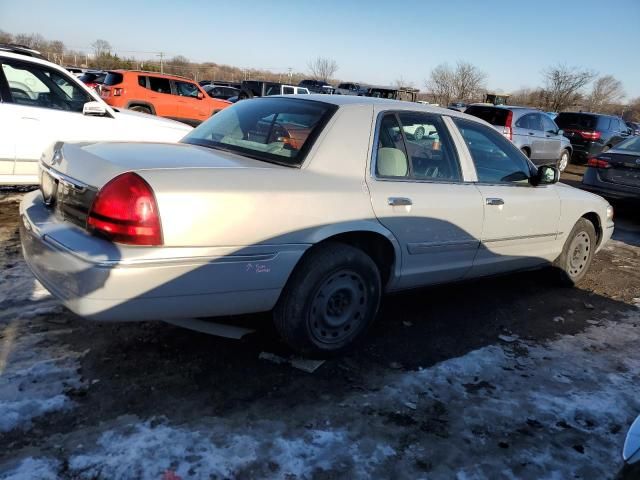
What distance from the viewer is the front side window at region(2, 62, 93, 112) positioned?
6.12 meters

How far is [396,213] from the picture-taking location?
11.1ft

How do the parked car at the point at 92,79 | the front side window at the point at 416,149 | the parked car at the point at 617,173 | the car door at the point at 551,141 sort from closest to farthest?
the front side window at the point at 416,149 < the parked car at the point at 617,173 < the car door at the point at 551,141 < the parked car at the point at 92,79

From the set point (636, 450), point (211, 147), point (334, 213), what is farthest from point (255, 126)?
point (636, 450)

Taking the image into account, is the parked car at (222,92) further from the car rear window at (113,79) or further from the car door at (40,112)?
the car door at (40,112)

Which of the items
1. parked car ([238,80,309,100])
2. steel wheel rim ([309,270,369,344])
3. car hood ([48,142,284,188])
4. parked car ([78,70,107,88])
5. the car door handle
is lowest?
steel wheel rim ([309,270,369,344])

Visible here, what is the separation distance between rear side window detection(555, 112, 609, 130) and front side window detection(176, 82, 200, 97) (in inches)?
441

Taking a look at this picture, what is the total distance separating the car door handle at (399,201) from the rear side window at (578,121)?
1528 cm

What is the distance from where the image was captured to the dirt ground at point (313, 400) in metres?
2.39

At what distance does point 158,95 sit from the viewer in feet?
47.1

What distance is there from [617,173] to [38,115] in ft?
26.6

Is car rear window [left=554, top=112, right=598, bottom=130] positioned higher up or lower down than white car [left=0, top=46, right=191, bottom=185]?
higher up

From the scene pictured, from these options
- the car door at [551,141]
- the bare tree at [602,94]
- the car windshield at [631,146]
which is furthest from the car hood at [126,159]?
the bare tree at [602,94]

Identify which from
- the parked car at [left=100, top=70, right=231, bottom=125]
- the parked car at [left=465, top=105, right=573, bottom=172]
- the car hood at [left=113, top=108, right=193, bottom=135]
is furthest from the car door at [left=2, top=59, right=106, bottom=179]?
the parked car at [left=465, top=105, right=573, bottom=172]

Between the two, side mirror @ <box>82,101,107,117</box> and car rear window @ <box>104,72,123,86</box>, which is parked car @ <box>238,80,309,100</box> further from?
side mirror @ <box>82,101,107,117</box>
